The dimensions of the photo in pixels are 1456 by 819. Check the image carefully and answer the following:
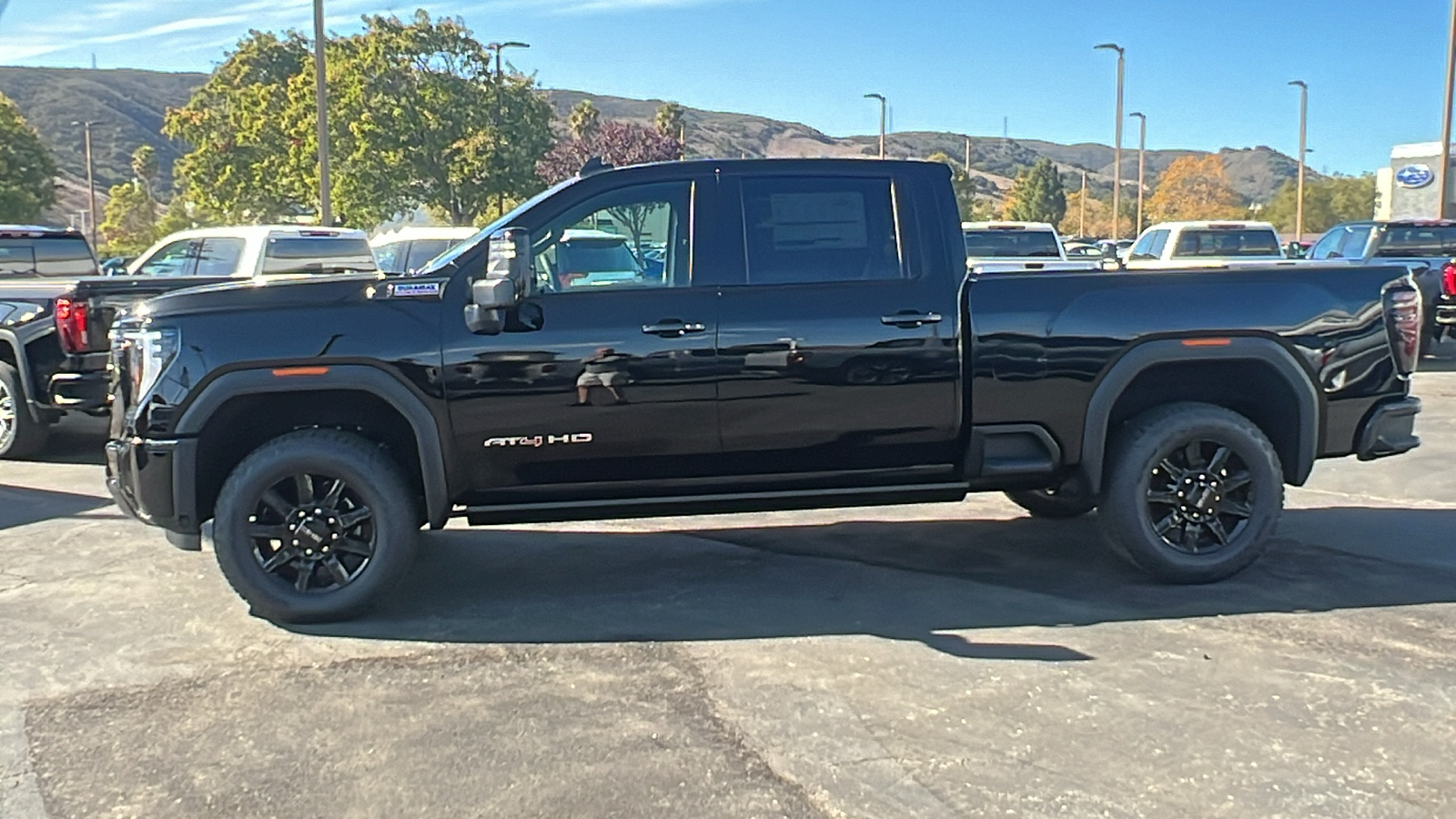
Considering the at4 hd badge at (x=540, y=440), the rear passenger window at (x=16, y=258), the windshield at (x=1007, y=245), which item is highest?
the windshield at (x=1007, y=245)

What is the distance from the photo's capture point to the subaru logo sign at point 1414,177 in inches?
1860

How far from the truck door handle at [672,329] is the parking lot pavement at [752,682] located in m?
1.21

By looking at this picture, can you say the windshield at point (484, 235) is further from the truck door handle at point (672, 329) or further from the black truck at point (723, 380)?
the truck door handle at point (672, 329)

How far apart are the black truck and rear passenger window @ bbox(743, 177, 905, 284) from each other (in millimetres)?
12

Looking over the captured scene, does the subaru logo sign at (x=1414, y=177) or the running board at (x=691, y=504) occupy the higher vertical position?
the subaru logo sign at (x=1414, y=177)

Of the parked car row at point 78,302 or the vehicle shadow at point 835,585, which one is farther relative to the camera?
the parked car row at point 78,302

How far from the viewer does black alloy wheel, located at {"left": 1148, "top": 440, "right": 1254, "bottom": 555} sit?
5676 millimetres

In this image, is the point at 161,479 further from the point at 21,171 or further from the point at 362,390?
the point at 21,171

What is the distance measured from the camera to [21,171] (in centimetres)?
→ 5175

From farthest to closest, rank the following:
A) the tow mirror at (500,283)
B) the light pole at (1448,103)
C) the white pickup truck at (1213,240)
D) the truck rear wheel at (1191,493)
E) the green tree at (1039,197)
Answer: the green tree at (1039,197), the light pole at (1448,103), the white pickup truck at (1213,240), the truck rear wheel at (1191,493), the tow mirror at (500,283)

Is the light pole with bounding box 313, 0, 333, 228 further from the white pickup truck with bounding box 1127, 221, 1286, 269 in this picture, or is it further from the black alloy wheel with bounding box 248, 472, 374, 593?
the black alloy wheel with bounding box 248, 472, 374, 593

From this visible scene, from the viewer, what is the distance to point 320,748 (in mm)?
3979

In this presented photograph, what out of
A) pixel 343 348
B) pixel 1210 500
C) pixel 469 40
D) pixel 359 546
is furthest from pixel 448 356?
pixel 469 40

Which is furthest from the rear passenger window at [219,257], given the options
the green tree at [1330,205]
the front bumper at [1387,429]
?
the green tree at [1330,205]
